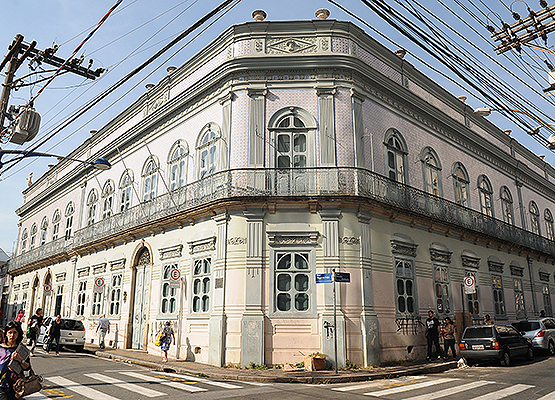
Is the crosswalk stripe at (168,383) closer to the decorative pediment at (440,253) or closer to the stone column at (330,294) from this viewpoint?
the stone column at (330,294)

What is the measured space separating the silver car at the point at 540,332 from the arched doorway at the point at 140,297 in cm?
1588

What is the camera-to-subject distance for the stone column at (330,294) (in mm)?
14352

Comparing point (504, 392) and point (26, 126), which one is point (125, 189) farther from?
point (504, 392)

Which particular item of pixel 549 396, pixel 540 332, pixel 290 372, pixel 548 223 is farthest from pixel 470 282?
pixel 548 223

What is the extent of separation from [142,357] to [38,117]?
30.7 ft

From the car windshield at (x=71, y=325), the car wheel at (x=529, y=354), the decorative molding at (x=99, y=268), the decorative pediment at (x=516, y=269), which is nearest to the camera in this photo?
the car wheel at (x=529, y=354)

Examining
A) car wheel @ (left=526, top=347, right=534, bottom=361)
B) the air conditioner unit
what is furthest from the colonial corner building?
the air conditioner unit

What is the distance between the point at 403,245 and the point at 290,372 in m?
6.91

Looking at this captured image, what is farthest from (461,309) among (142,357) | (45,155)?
(45,155)

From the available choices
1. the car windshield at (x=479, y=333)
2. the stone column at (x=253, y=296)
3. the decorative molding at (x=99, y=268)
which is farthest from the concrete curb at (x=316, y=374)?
the decorative molding at (x=99, y=268)

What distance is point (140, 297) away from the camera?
68.0ft

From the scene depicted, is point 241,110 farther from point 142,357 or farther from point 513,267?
point 513,267

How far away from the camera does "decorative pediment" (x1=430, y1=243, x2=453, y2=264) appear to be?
1930 centimetres

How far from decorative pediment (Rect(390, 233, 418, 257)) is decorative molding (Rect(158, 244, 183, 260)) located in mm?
8318
